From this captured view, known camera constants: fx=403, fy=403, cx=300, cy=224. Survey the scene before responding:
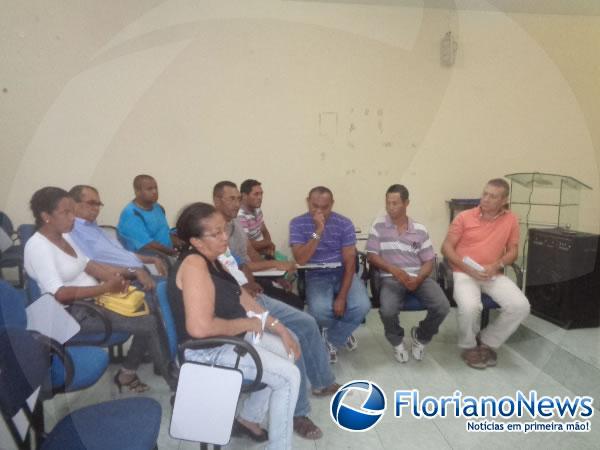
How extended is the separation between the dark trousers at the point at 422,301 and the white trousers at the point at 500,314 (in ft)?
0.40

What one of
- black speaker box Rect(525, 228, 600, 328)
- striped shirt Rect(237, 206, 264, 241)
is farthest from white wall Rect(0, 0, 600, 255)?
black speaker box Rect(525, 228, 600, 328)

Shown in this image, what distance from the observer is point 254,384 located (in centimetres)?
148

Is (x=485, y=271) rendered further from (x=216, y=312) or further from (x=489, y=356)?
(x=216, y=312)

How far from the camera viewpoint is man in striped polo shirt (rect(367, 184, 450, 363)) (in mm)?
2422

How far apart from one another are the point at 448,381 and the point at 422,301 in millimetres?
463

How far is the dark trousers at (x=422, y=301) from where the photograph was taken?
2400 millimetres

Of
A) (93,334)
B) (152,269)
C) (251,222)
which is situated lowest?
(93,334)

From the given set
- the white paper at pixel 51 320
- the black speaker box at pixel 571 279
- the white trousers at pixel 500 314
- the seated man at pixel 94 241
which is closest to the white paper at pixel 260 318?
the white paper at pixel 51 320

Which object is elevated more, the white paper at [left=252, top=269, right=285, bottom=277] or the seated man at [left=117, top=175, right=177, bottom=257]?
the seated man at [left=117, top=175, right=177, bottom=257]

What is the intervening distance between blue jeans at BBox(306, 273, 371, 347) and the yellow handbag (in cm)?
94

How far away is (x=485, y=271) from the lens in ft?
8.19

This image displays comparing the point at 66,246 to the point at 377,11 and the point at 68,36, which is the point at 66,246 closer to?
the point at 68,36

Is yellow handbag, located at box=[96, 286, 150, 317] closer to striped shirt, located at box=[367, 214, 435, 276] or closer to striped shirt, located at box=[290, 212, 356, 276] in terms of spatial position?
striped shirt, located at box=[290, 212, 356, 276]

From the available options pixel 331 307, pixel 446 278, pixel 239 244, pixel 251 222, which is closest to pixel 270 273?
pixel 239 244
